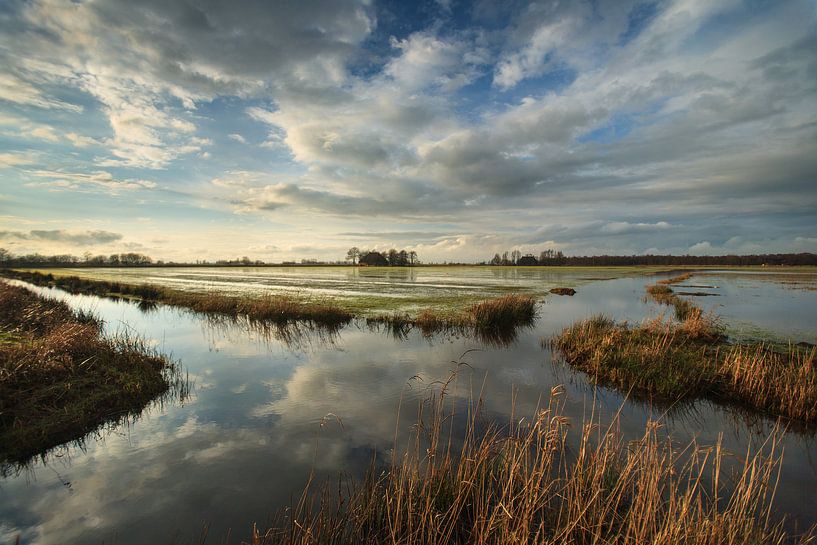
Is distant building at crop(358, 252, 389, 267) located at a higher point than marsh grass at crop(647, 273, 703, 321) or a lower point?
higher

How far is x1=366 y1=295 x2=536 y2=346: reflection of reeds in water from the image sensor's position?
21.9 meters

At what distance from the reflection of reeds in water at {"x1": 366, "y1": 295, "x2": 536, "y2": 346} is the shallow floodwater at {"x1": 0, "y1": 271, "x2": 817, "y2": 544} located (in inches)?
89.0

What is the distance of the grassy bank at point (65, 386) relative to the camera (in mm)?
8789

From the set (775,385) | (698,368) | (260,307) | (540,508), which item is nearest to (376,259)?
(260,307)

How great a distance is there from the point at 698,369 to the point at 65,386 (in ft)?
67.4

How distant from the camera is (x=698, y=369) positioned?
13.2 metres

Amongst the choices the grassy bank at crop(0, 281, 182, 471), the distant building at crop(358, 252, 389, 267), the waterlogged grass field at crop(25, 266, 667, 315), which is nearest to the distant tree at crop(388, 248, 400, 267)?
the distant building at crop(358, 252, 389, 267)

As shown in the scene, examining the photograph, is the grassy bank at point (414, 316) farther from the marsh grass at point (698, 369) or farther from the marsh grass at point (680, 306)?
the marsh grass at point (680, 306)

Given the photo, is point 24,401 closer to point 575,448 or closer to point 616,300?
point 575,448

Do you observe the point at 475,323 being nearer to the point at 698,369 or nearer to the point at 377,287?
the point at 698,369

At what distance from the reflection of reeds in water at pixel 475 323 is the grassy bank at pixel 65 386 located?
482 inches

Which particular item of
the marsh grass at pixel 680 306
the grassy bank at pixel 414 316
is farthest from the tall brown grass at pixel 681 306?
the grassy bank at pixel 414 316

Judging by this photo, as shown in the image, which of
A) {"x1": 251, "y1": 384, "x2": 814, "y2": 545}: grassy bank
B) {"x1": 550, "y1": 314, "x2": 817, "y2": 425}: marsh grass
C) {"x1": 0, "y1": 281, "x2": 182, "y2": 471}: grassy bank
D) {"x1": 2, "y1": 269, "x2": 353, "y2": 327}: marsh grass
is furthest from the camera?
{"x1": 2, "y1": 269, "x2": 353, "y2": 327}: marsh grass

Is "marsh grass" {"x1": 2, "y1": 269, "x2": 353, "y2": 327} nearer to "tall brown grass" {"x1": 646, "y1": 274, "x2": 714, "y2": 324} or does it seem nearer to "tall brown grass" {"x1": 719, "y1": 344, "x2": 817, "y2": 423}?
"tall brown grass" {"x1": 719, "y1": 344, "x2": 817, "y2": 423}
